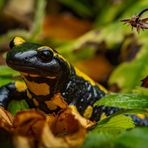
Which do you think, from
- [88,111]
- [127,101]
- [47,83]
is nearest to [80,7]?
[88,111]

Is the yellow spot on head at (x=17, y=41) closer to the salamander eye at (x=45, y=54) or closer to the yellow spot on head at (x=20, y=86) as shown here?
the salamander eye at (x=45, y=54)

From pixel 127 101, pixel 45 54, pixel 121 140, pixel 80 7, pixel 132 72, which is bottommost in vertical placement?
pixel 121 140

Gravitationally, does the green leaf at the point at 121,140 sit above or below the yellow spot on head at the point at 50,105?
below

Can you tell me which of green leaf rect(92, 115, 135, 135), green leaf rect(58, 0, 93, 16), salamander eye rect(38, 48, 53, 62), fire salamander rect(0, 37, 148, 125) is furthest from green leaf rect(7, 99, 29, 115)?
green leaf rect(58, 0, 93, 16)

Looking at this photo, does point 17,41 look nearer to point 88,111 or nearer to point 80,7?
point 88,111

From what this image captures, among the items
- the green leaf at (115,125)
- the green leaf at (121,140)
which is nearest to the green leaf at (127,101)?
the green leaf at (115,125)

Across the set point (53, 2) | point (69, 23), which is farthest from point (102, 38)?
point (53, 2)
